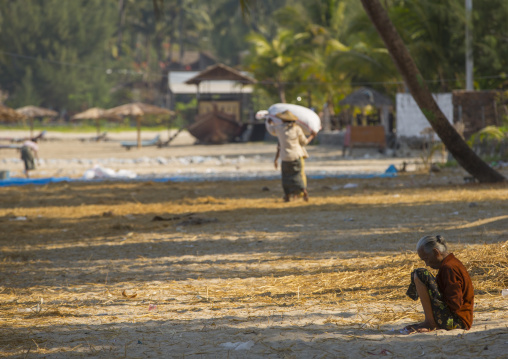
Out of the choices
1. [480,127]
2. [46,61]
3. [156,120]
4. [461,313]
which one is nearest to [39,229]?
[461,313]

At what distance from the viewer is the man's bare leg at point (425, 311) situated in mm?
4324

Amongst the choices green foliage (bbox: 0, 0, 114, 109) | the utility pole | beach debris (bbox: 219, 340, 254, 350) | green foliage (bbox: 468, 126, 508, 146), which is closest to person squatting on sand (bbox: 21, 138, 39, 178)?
green foliage (bbox: 468, 126, 508, 146)

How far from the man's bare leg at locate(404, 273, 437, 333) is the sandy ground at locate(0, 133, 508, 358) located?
0.21 ft

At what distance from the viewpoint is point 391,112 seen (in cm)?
3366

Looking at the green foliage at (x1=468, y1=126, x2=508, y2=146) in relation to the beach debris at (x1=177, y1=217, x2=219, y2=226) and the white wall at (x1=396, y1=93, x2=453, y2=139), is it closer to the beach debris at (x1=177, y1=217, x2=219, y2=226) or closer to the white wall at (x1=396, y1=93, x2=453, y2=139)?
the white wall at (x1=396, y1=93, x2=453, y2=139)

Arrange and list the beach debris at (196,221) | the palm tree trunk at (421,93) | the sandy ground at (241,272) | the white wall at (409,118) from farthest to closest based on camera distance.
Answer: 1. the white wall at (409,118)
2. the palm tree trunk at (421,93)
3. the beach debris at (196,221)
4. the sandy ground at (241,272)

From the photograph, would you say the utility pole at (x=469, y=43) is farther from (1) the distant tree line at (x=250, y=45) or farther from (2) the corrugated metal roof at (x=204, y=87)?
(2) the corrugated metal roof at (x=204, y=87)

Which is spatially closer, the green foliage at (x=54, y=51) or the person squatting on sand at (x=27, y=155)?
the person squatting on sand at (x=27, y=155)

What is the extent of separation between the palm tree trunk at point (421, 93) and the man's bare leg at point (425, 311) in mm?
7969

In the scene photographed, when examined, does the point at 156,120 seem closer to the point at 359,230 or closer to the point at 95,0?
the point at 95,0

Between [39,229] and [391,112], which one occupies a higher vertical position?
[391,112]

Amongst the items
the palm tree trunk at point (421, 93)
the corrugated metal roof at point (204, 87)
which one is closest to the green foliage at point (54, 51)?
the corrugated metal roof at point (204, 87)

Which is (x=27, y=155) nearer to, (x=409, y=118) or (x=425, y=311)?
(x=409, y=118)

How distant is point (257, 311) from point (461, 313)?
5.10ft
